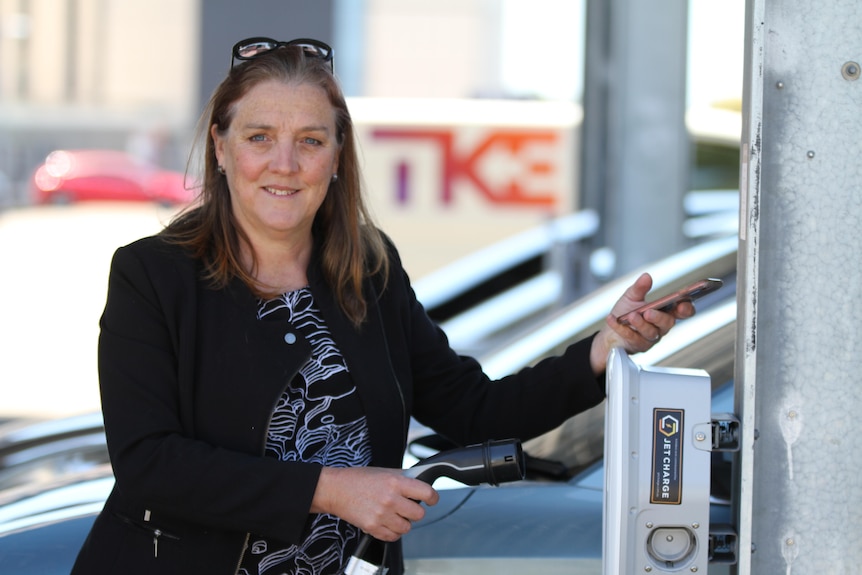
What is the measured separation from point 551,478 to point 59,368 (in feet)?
23.4

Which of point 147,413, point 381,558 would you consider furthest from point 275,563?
point 147,413

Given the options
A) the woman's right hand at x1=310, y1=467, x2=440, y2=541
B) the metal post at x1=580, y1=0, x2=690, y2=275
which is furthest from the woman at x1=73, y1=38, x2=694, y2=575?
the metal post at x1=580, y1=0, x2=690, y2=275

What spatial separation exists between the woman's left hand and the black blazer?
0.05 m

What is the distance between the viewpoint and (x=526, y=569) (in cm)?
224

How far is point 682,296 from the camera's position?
1.98m

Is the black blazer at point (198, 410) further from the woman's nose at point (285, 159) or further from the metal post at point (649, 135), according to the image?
the metal post at point (649, 135)

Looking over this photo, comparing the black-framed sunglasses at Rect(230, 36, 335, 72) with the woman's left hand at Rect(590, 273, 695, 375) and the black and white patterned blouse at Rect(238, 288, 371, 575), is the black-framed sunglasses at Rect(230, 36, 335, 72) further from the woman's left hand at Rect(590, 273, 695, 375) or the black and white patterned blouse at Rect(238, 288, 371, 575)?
the woman's left hand at Rect(590, 273, 695, 375)

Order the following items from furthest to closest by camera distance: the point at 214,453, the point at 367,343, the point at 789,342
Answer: the point at 367,343
the point at 214,453
the point at 789,342

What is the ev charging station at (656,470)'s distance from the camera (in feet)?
5.49

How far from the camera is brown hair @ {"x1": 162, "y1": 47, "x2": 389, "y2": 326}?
6.86 feet

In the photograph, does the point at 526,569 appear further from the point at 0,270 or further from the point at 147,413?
the point at 0,270

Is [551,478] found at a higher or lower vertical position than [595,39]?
lower

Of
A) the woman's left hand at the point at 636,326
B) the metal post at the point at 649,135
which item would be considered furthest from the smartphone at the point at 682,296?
the metal post at the point at 649,135

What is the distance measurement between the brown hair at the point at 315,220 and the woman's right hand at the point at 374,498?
391 millimetres
